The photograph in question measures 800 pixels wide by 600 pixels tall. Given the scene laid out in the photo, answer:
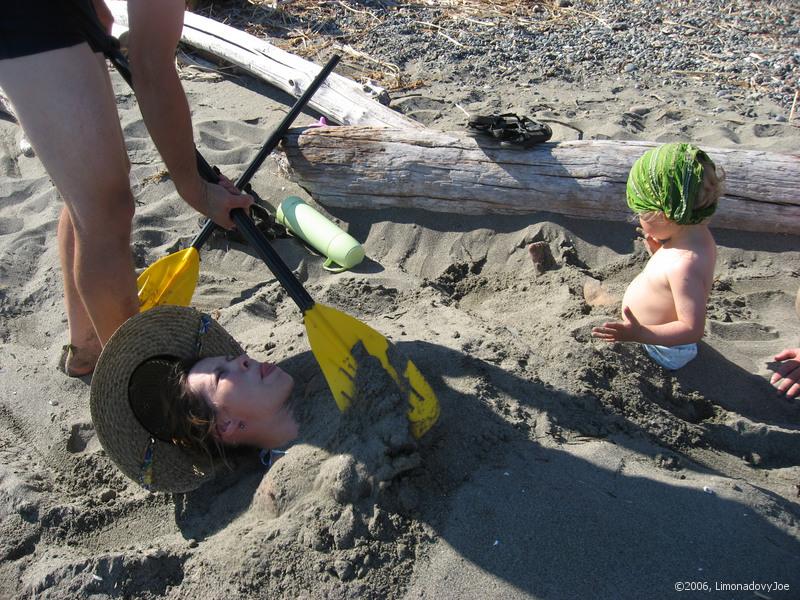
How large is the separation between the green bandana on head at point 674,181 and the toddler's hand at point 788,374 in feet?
2.23

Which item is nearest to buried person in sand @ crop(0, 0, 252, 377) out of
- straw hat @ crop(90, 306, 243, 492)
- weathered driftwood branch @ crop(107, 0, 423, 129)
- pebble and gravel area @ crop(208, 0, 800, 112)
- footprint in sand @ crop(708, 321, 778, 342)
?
straw hat @ crop(90, 306, 243, 492)

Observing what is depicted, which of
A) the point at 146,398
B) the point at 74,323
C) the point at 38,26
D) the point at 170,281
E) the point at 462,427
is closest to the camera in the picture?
the point at 38,26

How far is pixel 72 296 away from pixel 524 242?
2.12 m

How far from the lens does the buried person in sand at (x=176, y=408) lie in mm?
2510

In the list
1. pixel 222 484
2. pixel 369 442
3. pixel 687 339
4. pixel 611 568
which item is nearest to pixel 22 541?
pixel 222 484

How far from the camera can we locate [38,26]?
6.94ft

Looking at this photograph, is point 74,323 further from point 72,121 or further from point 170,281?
point 72,121

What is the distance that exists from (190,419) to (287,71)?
3.15 m

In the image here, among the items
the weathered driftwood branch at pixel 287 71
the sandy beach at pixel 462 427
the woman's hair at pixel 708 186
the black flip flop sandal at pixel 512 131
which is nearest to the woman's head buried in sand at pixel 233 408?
the sandy beach at pixel 462 427

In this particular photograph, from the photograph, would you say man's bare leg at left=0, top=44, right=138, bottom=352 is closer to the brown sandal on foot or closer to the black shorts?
the black shorts

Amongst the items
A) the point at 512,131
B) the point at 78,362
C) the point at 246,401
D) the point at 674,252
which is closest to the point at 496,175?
the point at 512,131

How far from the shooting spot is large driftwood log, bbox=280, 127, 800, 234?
11.1 ft

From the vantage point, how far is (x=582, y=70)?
517cm

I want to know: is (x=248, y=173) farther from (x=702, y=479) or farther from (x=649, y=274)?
(x=702, y=479)
